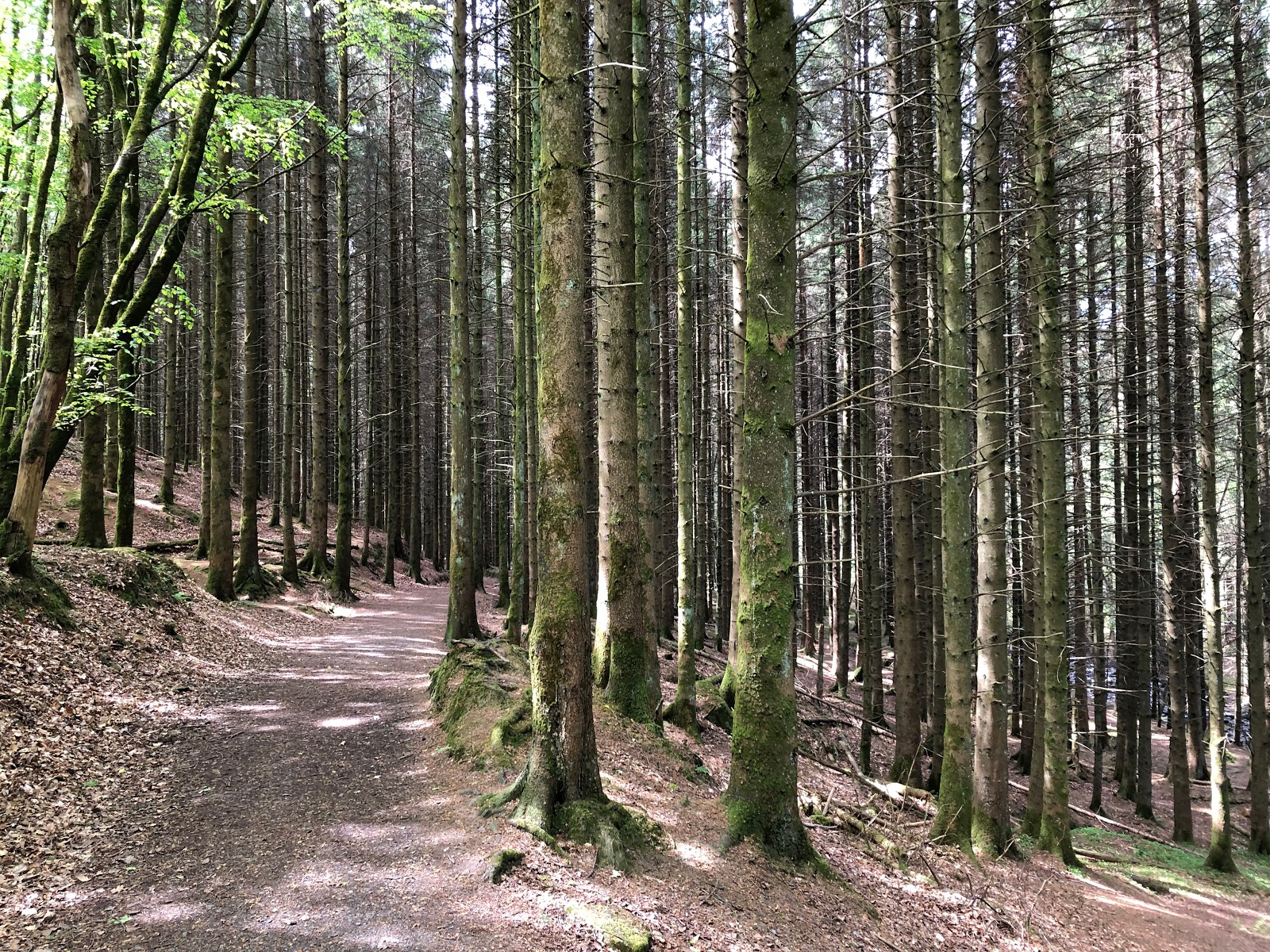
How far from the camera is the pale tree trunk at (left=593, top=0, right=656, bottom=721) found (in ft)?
23.9

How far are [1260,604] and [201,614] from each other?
1669cm

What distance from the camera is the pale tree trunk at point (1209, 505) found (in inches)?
395

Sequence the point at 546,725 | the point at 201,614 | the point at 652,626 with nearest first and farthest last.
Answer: the point at 546,725, the point at 652,626, the point at 201,614

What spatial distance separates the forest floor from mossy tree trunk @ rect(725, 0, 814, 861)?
0.68m

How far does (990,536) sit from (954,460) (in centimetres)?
108

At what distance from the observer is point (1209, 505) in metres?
10.4

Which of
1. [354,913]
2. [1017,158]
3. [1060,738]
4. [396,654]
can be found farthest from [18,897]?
[1017,158]

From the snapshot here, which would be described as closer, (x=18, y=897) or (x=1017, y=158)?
(x=18, y=897)

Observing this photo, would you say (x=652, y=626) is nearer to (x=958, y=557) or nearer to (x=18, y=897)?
(x=958, y=557)

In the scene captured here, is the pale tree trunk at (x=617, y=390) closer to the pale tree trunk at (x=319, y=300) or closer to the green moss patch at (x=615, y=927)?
the green moss patch at (x=615, y=927)

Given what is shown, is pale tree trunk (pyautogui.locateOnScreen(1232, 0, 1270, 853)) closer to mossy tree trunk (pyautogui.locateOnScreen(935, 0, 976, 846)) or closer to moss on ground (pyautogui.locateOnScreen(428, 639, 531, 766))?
mossy tree trunk (pyautogui.locateOnScreen(935, 0, 976, 846))

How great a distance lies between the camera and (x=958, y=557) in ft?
27.0

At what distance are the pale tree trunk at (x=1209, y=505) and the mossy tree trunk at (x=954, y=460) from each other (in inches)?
176

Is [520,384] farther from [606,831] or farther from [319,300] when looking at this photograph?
[606,831]
